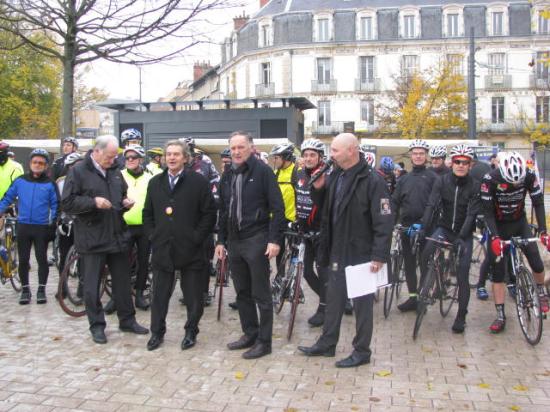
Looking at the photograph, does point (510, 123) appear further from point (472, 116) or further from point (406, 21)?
point (472, 116)

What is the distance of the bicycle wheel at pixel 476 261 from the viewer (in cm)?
915

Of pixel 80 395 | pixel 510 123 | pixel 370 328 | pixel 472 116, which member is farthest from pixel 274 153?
pixel 510 123

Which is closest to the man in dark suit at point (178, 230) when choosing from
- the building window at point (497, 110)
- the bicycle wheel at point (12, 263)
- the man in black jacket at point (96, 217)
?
the man in black jacket at point (96, 217)

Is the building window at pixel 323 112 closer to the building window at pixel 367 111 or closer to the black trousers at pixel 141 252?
the building window at pixel 367 111

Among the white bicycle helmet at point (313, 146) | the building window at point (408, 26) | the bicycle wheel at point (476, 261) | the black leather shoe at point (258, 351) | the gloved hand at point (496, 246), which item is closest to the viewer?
the black leather shoe at point (258, 351)

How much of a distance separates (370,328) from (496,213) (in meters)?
2.15

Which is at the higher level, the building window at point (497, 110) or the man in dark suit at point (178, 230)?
the building window at point (497, 110)

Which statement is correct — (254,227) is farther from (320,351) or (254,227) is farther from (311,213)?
(311,213)

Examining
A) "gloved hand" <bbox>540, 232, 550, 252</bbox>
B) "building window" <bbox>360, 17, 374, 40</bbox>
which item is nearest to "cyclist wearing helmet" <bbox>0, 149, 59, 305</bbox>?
Result: "gloved hand" <bbox>540, 232, 550, 252</bbox>

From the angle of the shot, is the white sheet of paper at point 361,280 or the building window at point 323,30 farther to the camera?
the building window at point 323,30

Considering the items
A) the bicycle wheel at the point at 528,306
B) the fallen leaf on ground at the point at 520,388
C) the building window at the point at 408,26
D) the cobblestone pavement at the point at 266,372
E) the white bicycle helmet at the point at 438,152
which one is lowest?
the fallen leaf on ground at the point at 520,388

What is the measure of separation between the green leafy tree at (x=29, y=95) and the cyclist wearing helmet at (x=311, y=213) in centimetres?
2803

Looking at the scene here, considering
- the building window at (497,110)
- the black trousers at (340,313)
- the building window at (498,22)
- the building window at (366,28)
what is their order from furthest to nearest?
the building window at (366,28) < the building window at (497,110) < the building window at (498,22) < the black trousers at (340,313)

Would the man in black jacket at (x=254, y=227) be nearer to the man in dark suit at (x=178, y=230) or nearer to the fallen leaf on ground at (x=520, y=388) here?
the man in dark suit at (x=178, y=230)
